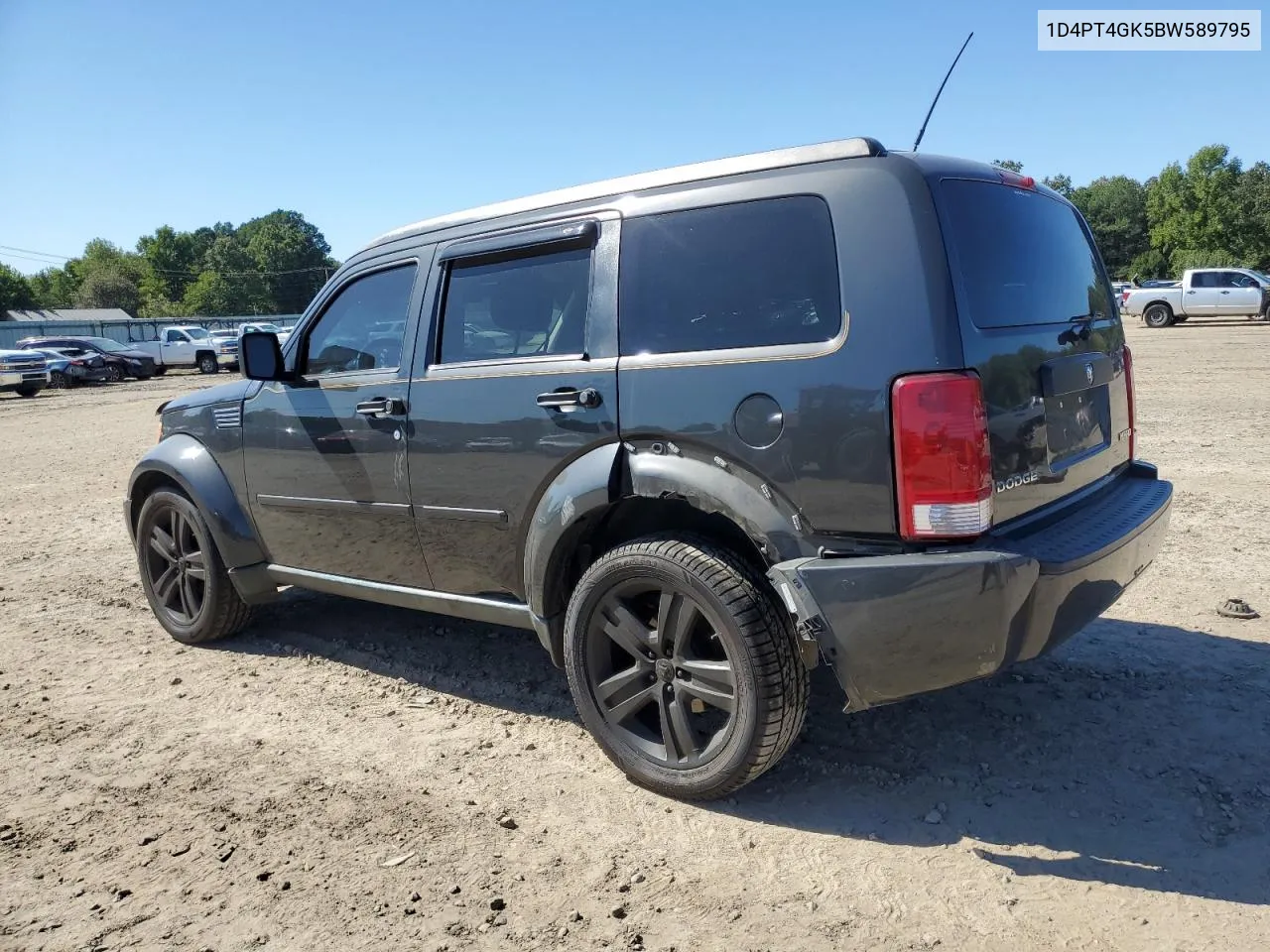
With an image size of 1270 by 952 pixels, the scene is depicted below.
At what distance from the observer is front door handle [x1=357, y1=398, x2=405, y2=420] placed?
383 cm

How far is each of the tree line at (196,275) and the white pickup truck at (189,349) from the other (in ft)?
243

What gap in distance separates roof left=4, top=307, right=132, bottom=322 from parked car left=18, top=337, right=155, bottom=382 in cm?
4235

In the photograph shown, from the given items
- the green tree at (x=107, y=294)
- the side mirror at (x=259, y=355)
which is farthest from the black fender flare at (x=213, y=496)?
the green tree at (x=107, y=294)

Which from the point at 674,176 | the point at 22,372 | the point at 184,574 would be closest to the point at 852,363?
the point at 674,176

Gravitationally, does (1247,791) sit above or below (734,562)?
below

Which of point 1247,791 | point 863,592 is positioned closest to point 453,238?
point 863,592

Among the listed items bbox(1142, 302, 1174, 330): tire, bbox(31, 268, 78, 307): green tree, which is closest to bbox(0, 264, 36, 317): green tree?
bbox(31, 268, 78, 307): green tree

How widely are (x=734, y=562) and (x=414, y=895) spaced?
1.36 metres

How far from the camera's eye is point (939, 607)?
2.55 metres

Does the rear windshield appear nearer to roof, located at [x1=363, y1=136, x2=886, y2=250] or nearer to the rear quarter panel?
the rear quarter panel

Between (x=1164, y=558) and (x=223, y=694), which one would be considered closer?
(x=223, y=694)

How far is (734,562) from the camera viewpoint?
116 inches

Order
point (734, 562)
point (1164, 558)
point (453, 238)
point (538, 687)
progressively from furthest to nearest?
point (1164, 558) → point (538, 687) → point (453, 238) → point (734, 562)

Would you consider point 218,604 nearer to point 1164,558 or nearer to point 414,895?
point 414,895
